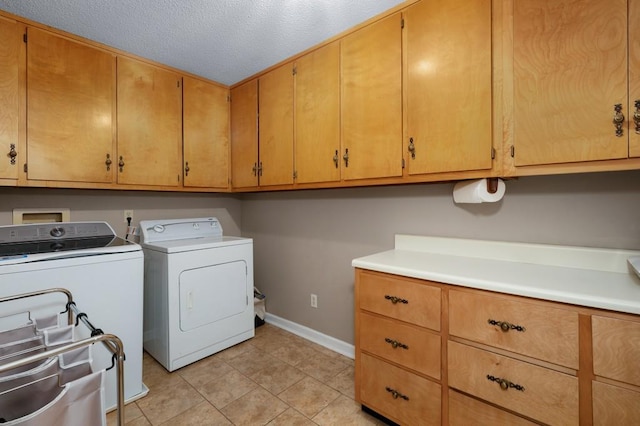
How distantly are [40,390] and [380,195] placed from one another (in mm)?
1960

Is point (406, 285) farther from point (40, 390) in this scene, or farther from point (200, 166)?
point (200, 166)

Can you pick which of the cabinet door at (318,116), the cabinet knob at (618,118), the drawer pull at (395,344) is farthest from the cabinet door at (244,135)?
the cabinet knob at (618,118)

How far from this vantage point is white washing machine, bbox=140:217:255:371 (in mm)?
2111

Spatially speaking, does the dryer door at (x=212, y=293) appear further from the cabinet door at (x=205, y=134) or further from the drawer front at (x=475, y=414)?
the drawer front at (x=475, y=414)

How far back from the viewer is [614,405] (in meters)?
0.97

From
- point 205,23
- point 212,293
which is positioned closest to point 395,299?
A: point 212,293

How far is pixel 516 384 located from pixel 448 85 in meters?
1.39

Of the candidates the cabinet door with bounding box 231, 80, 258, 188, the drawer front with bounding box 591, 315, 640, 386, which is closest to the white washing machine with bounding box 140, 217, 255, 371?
the cabinet door with bounding box 231, 80, 258, 188

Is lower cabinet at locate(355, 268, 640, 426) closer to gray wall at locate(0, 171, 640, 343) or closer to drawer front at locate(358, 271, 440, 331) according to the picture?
drawer front at locate(358, 271, 440, 331)

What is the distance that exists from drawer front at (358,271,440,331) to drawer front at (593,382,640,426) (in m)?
0.55

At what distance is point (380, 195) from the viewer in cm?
219

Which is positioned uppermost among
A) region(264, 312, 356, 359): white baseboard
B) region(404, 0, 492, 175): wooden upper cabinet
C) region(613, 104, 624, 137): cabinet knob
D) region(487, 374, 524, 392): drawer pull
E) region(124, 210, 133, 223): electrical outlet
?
region(404, 0, 492, 175): wooden upper cabinet

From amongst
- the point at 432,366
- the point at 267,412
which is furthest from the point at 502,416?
the point at 267,412

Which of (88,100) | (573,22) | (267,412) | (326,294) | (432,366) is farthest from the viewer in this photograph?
(326,294)
